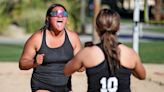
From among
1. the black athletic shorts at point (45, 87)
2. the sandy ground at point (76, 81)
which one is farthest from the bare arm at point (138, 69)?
the sandy ground at point (76, 81)

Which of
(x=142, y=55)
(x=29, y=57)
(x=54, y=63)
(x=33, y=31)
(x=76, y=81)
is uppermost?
(x=29, y=57)

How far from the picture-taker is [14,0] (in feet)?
101

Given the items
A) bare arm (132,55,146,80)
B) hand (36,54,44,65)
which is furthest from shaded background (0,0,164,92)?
bare arm (132,55,146,80)

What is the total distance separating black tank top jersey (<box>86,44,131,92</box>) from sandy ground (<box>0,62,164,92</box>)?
710cm

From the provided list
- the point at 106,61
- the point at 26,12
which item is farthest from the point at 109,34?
the point at 26,12

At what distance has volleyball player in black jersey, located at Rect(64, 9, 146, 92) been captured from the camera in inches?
164

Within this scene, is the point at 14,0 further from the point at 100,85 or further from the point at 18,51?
the point at 100,85

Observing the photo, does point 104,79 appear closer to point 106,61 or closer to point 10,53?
point 106,61

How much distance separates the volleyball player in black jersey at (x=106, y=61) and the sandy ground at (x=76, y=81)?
7102mm

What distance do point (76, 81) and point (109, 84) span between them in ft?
28.3

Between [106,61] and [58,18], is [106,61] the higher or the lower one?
the lower one

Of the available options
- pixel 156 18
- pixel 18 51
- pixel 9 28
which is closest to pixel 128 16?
pixel 156 18

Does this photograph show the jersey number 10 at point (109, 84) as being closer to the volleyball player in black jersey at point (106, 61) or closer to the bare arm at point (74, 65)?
the volleyball player in black jersey at point (106, 61)

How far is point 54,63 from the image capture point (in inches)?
219
